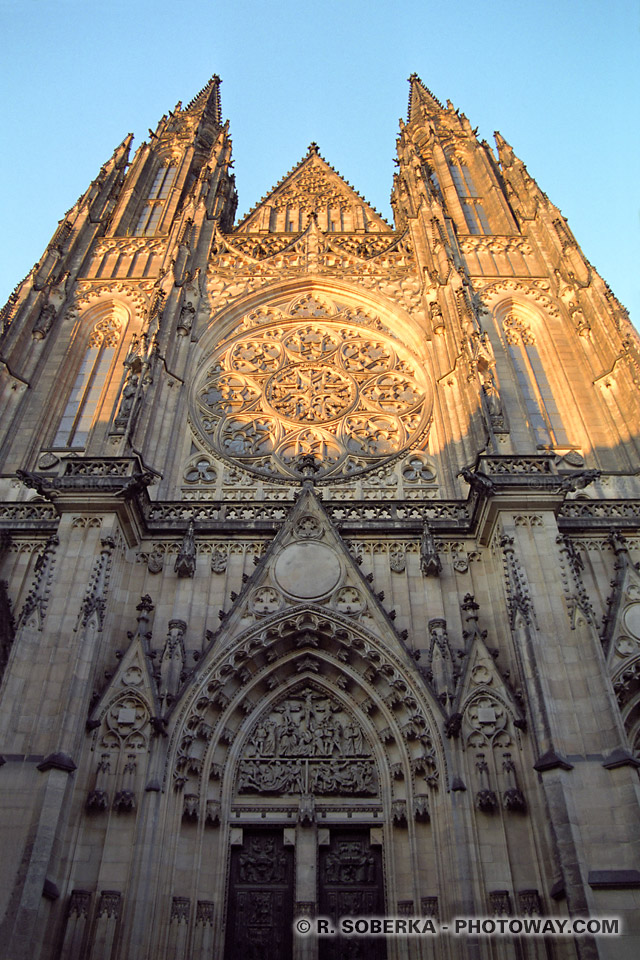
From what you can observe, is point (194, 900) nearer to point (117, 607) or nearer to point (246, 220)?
point (117, 607)

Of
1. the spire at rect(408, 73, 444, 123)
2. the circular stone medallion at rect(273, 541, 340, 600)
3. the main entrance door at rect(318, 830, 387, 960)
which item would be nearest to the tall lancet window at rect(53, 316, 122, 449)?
the circular stone medallion at rect(273, 541, 340, 600)

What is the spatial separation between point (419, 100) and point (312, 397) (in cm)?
2025

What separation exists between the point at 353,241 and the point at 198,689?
14155 millimetres

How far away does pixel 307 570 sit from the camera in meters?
11.4

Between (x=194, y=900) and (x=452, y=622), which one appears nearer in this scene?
(x=194, y=900)

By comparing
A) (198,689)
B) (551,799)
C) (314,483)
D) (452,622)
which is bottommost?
(551,799)

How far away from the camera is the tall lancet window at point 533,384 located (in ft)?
48.4

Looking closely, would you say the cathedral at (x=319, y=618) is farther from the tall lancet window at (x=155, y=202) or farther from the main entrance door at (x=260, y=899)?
the tall lancet window at (x=155, y=202)

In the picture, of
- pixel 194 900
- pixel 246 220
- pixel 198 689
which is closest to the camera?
pixel 194 900

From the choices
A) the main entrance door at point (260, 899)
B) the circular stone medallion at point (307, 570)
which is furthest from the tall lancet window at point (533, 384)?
the main entrance door at point (260, 899)

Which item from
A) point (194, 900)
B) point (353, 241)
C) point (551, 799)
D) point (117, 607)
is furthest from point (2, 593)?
point (353, 241)

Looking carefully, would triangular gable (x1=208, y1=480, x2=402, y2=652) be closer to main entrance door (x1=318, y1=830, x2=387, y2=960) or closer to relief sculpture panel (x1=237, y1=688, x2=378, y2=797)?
relief sculpture panel (x1=237, y1=688, x2=378, y2=797)

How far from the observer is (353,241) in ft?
66.3

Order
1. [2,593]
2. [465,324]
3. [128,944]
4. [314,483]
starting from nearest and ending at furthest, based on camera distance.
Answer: [128,944], [2,593], [314,483], [465,324]
